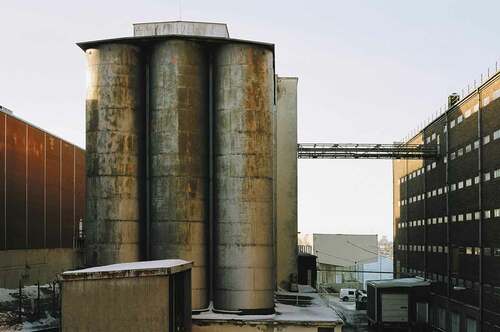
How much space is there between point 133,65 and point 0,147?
14.5 m

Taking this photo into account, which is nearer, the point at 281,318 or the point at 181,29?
the point at 281,318

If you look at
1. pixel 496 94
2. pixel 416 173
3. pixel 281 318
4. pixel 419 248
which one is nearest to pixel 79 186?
pixel 416 173

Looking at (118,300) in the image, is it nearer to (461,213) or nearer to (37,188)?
(37,188)

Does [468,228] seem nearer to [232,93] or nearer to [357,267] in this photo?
[232,93]

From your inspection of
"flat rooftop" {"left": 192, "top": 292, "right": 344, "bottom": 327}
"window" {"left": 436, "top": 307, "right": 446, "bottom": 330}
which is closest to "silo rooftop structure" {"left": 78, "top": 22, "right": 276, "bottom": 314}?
"flat rooftop" {"left": 192, "top": 292, "right": 344, "bottom": 327}

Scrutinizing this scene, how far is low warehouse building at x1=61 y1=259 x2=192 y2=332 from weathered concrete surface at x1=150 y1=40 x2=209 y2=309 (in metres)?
7.80

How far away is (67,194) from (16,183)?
1242cm

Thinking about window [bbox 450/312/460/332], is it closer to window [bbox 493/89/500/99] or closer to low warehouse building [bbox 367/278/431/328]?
low warehouse building [bbox 367/278/431/328]

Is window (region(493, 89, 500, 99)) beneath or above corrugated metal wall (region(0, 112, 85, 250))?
above

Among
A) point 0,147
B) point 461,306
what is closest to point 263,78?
point 0,147

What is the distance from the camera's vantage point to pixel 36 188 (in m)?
48.1

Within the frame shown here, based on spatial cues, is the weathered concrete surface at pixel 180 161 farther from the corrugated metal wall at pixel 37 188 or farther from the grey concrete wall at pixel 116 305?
the corrugated metal wall at pixel 37 188

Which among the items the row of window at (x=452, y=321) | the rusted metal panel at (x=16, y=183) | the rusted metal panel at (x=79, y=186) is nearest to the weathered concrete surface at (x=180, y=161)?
the rusted metal panel at (x=16, y=183)

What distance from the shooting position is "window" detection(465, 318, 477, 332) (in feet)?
144
